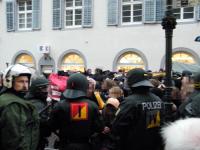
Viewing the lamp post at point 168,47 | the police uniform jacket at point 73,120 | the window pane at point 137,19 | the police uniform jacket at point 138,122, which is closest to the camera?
the police uniform jacket at point 138,122

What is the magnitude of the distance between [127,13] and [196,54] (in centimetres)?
434

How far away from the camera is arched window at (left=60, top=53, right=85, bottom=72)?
2270cm

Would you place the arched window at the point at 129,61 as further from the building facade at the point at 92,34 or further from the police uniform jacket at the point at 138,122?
the police uniform jacket at the point at 138,122

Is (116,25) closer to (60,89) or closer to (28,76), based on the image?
(60,89)

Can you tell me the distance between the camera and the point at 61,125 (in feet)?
15.8

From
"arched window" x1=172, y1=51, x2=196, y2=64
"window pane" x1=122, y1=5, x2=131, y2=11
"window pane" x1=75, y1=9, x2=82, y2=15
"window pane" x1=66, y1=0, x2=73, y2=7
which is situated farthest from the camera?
"window pane" x1=66, y1=0, x2=73, y2=7

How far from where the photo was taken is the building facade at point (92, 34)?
1991cm

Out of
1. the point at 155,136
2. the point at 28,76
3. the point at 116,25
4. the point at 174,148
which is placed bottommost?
the point at 155,136

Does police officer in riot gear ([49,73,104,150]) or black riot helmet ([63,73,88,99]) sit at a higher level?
black riot helmet ([63,73,88,99])

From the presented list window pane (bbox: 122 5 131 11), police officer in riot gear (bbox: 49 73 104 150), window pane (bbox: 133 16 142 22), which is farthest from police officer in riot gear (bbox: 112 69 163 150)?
window pane (bbox: 122 5 131 11)

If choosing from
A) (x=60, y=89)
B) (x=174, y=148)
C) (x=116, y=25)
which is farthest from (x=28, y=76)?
(x=116, y=25)

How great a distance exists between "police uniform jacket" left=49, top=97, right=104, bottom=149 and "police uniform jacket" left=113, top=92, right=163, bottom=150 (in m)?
0.33

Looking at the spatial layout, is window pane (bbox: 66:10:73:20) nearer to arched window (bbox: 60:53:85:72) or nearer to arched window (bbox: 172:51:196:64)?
arched window (bbox: 60:53:85:72)

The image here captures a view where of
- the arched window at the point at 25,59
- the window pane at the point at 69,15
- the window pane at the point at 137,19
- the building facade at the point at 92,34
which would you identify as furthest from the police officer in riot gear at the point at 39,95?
the arched window at the point at 25,59
